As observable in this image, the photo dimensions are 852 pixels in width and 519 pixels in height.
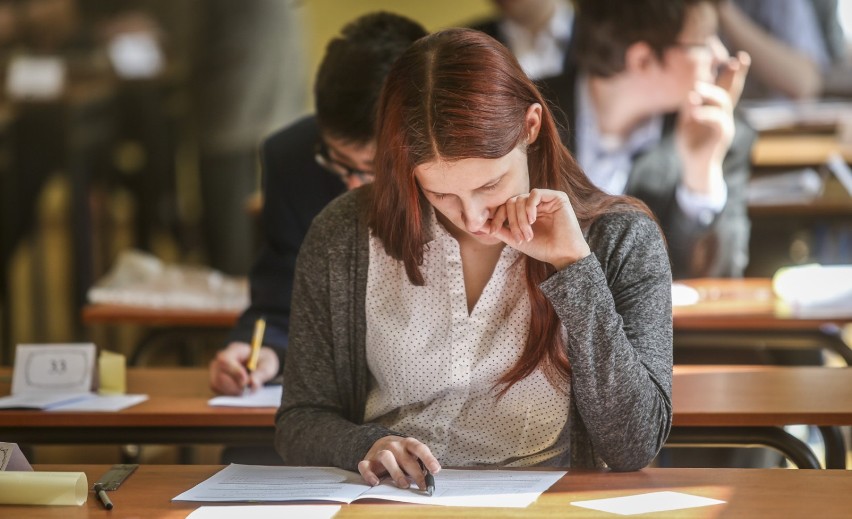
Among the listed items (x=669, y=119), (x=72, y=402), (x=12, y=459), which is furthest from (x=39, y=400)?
(x=669, y=119)

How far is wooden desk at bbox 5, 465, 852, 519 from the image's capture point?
4.43 ft

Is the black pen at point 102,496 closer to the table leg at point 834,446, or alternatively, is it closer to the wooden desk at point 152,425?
the wooden desk at point 152,425

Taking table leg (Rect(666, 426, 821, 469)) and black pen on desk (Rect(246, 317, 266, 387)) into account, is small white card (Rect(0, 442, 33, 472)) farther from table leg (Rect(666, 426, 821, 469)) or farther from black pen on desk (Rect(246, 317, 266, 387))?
table leg (Rect(666, 426, 821, 469))

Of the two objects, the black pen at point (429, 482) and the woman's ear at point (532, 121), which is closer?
the black pen at point (429, 482)

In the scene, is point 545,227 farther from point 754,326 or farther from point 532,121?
point 754,326

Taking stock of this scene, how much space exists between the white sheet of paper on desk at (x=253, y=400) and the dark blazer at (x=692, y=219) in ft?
4.41

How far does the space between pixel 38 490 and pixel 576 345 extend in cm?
72

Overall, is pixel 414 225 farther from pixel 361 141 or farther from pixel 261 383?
pixel 261 383

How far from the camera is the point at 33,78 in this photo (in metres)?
4.97

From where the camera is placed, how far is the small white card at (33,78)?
497cm

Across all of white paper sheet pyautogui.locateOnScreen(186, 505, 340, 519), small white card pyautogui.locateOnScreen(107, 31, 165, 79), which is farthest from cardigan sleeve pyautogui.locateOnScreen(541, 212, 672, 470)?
small white card pyautogui.locateOnScreen(107, 31, 165, 79)

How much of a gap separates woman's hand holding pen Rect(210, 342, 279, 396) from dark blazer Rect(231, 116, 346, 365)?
0.16 m

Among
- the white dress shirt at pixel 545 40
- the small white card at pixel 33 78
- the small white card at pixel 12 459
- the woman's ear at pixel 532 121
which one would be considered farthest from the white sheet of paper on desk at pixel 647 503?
the small white card at pixel 33 78

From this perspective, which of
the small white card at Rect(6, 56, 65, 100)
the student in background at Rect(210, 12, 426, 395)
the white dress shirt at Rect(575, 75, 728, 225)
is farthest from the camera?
the small white card at Rect(6, 56, 65, 100)
